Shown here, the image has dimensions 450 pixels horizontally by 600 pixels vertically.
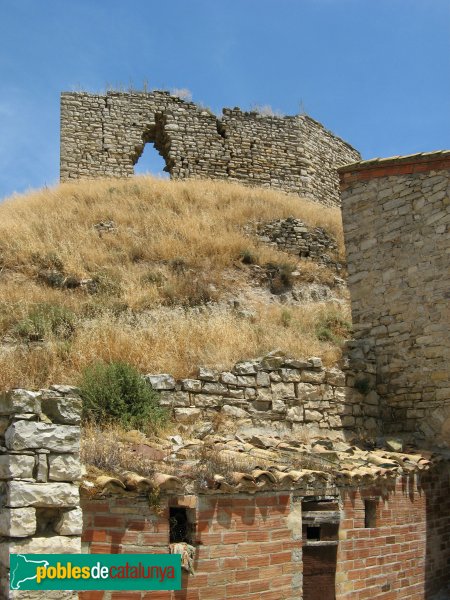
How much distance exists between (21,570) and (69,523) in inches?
19.7

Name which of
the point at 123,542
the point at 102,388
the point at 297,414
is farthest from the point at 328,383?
the point at 123,542

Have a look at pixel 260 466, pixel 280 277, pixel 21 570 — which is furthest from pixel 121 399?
pixel 280 277

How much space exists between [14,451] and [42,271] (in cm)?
1056

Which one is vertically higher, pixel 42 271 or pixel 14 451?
pixel 42 271

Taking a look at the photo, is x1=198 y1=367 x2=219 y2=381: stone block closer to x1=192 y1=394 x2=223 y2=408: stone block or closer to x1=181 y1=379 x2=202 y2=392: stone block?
x1=181 y1=379 x2=202 y2=392: stone block

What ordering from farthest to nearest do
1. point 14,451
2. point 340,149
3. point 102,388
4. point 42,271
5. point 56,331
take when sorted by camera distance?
point 340,149 < point 42,271 < point 56,331 < point 102,388 < point 14,451

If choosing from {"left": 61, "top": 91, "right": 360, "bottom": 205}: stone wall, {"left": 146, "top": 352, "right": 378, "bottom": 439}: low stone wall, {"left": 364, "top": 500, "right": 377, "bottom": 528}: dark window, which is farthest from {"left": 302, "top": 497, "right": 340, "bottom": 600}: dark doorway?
{"left": 61, "top": 91, "right": 360, "bottom": 205}: stone wall

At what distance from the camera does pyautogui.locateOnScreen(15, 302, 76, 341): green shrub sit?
11602 millimetres

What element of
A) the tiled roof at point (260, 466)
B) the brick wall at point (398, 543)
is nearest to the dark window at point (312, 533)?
the brick wall at point (398, 543)

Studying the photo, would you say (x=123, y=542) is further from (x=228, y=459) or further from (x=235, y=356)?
(x=235, y=356)

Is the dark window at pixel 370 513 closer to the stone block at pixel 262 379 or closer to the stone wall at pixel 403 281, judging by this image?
the stone block at pixel 262 379

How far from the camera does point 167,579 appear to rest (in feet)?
19.2

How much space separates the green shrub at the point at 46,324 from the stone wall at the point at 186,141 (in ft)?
37.5

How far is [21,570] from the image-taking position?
5.05 metres
